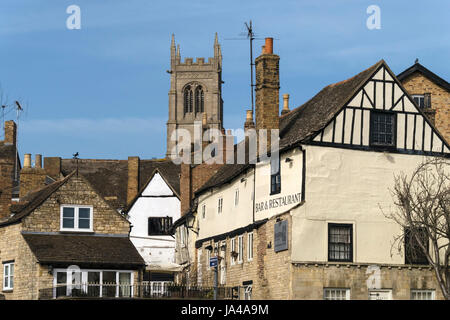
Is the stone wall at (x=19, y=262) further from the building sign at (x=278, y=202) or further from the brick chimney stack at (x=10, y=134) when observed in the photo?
the brick chimney stack at (x=10, y=134)

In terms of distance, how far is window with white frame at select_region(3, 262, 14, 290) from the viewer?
40.3 metres

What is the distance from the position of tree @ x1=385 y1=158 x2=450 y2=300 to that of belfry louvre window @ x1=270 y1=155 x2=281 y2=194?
15.4ft

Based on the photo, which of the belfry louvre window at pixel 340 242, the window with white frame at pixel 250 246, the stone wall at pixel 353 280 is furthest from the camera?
the window with white frame at pixel 250 246

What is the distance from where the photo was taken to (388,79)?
119 feet

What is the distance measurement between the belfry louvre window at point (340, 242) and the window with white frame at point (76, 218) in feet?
41.6

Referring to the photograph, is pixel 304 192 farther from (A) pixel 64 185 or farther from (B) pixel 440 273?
(A) pixel 64 185

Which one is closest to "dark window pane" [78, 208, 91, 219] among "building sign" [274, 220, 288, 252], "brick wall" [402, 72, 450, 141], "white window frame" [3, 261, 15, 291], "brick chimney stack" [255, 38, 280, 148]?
"white window frame" [3, 261, 15, 291]

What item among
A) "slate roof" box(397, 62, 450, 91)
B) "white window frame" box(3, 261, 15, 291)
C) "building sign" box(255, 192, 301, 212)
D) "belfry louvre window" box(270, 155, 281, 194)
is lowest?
"white window frame" box(3, 261, 15, 291)

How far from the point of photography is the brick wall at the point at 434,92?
1704 inches

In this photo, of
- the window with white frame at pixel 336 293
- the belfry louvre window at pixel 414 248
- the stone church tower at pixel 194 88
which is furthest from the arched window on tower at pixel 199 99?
the window with white frame at pixel 336 293

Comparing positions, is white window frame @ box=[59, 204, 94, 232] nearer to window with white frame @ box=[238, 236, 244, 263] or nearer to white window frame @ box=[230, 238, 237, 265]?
white window frame @ box=[230, 238, 237, 265]

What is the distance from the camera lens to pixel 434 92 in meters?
43.7

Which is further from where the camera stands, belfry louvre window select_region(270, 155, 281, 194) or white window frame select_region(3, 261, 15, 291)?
white window frame select_region(3, 261, 15, 291)
